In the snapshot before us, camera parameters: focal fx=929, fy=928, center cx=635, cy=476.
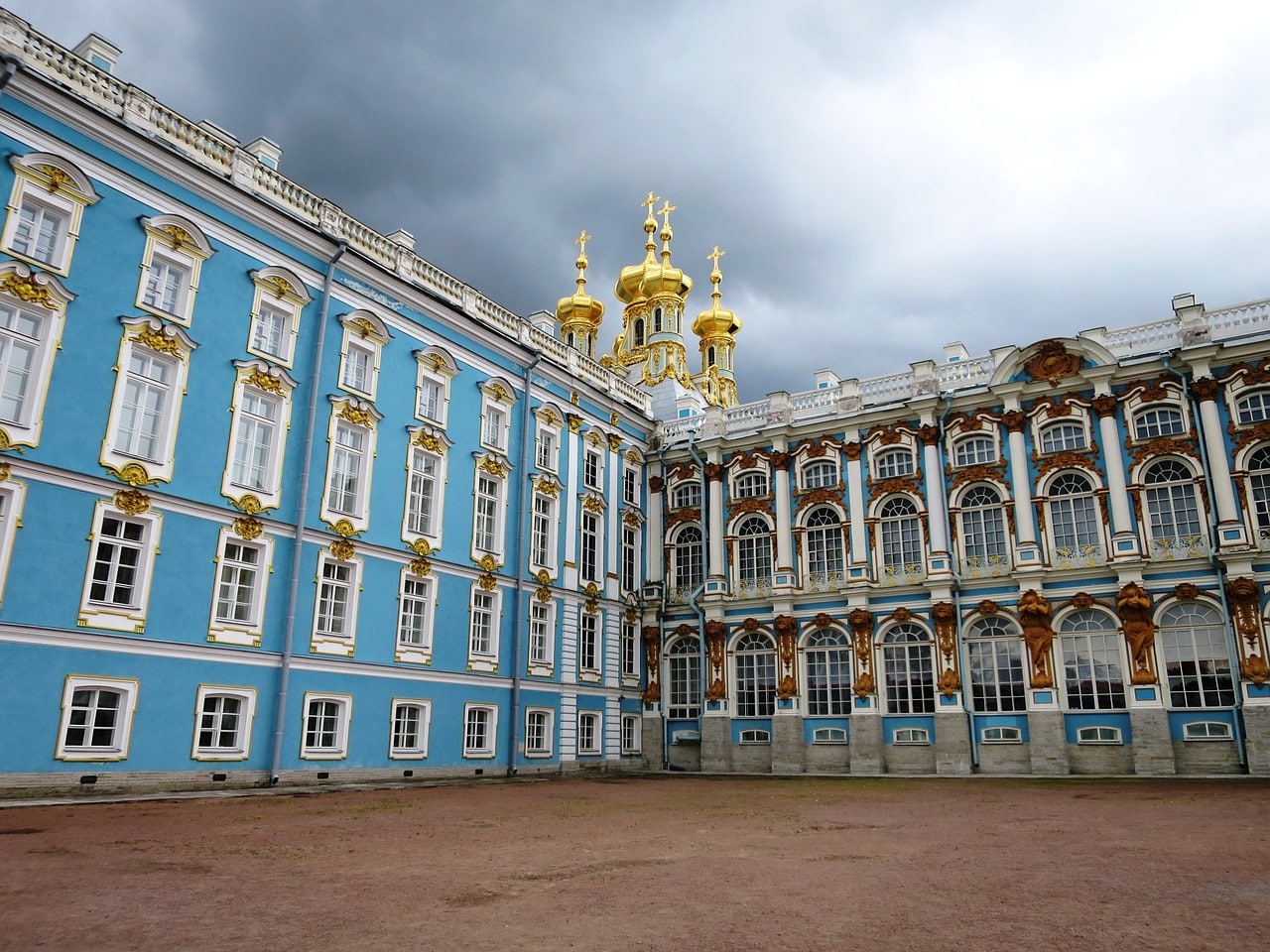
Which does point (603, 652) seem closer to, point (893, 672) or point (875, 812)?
point (893, 672)

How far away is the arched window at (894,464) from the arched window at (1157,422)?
624 cm

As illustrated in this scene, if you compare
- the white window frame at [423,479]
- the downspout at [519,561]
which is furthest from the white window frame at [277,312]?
the downspout at [519,561]

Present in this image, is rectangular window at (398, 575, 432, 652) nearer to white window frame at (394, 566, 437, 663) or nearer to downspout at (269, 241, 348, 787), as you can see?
white window frame at (394, 566, 437, 663)

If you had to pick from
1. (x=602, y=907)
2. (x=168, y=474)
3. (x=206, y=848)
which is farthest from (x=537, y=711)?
(x=602, y=907)

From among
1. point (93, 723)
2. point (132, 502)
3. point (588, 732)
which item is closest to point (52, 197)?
point (132, 502)

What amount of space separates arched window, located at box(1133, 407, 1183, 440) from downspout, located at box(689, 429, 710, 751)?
1334cm

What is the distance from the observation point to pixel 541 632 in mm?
27531

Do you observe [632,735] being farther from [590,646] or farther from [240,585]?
[240,585]

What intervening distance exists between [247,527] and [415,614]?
17.6ft

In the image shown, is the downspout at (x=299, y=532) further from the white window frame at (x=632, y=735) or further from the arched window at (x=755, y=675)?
the arched window at (x=755, y=675)

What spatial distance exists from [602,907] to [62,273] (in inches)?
631

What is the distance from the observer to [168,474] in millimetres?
18156

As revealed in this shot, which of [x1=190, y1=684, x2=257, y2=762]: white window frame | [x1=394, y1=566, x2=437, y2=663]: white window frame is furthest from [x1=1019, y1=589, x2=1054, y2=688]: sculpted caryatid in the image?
[x1=190, y1=684, x2=257, y2=762]: white window frame

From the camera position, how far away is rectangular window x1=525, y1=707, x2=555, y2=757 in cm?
2631
